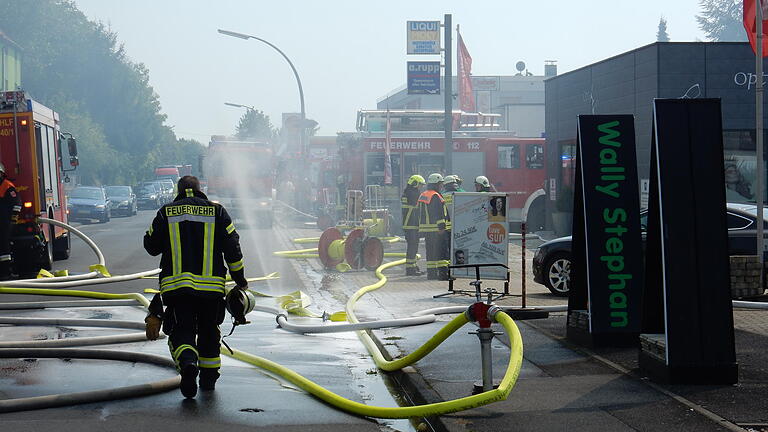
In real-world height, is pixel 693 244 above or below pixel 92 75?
below

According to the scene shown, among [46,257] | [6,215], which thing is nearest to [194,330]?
[6,215]

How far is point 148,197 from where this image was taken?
6569cm

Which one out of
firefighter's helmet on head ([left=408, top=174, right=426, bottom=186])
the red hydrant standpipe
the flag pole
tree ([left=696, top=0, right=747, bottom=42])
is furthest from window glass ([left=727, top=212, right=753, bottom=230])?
tree ([left=696, top=0, right=747, bottom=42])

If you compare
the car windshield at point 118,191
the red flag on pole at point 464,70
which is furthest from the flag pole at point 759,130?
the car windshield at point 118,191

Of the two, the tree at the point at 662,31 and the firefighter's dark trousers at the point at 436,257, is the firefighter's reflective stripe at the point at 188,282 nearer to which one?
the firefighter's dark trousers at the point at 436,257

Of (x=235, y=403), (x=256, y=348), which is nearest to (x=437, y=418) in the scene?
(x=235, y=403)

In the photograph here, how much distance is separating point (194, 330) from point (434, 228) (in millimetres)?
9836

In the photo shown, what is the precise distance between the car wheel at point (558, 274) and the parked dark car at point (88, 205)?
32.3 metres

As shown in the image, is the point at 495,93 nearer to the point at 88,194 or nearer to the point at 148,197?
the point at 148,197

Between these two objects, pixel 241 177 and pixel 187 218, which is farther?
pixel 241 177

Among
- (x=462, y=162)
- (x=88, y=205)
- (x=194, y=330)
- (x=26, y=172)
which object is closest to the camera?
(x=194, y=330)

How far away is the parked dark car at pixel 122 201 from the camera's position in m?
52.7

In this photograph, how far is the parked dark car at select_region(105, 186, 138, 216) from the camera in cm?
5272

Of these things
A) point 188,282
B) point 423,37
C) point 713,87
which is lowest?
point 188,282
